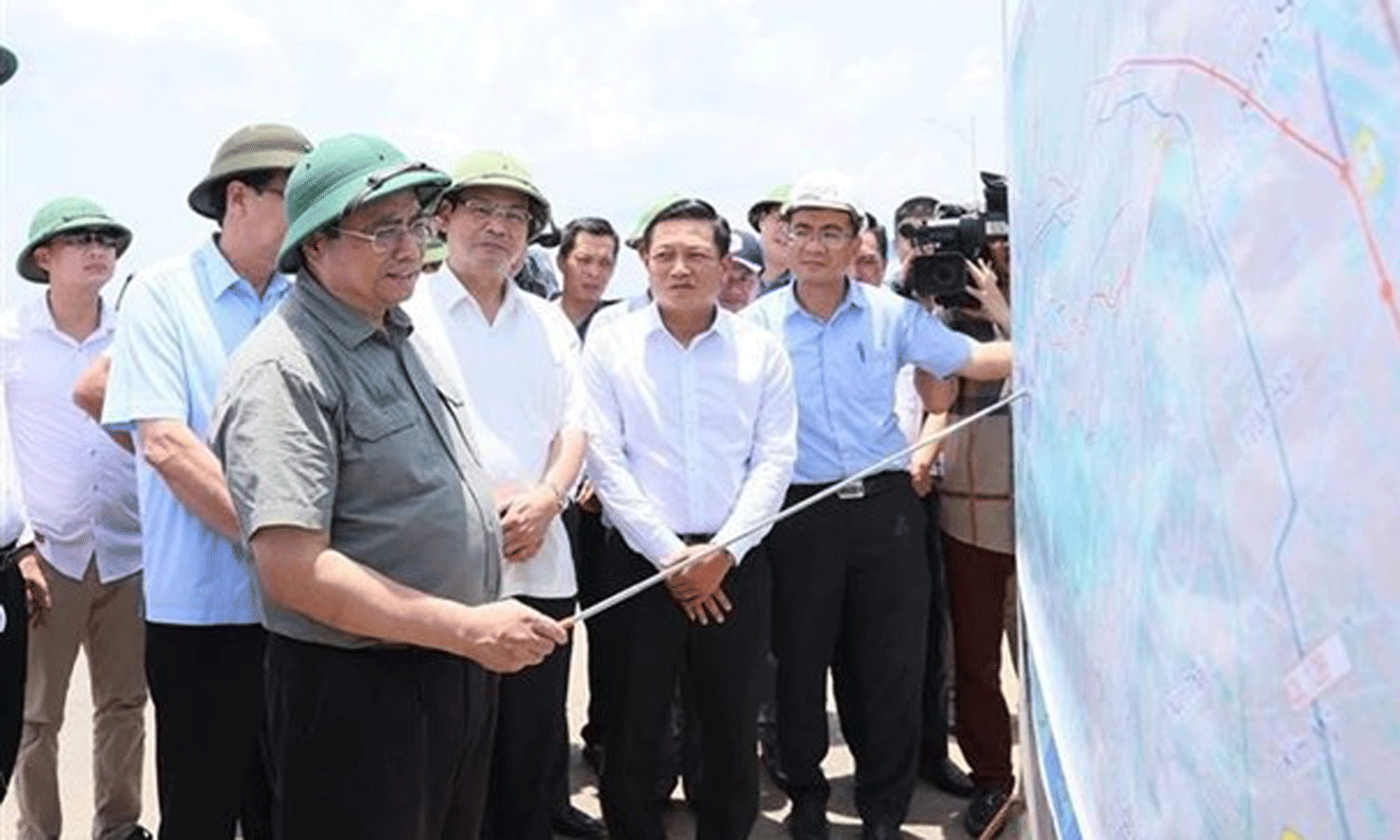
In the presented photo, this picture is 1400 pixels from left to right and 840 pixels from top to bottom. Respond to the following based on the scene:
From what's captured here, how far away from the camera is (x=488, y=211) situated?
119 inches

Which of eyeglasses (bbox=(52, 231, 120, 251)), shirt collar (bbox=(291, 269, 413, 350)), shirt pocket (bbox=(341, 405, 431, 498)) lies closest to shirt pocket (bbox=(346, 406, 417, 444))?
shirt pocket (bbox=(341, 405, 431, 498))

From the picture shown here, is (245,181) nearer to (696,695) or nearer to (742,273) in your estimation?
(696,695)

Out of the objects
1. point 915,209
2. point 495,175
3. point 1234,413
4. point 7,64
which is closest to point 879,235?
point 915,209

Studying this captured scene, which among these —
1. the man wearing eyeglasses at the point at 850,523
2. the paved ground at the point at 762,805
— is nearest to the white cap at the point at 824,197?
the man wearing eyeglasses at the point at 850,523

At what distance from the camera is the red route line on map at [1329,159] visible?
573mm

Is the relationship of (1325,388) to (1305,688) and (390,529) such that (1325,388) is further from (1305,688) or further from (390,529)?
(390,529)

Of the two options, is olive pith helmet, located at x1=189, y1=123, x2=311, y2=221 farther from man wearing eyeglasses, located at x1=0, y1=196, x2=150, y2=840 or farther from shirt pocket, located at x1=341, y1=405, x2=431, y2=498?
man wearing eyeglasses, located at x1=0, y1=196, x2=150, y2=840

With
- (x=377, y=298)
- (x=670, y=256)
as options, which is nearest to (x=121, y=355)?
(x=377, y=298)

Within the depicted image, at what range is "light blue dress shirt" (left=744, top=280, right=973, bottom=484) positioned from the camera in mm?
3656

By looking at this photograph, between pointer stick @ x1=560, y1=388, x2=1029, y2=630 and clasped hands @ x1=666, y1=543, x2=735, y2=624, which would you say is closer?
pointer stick @ x1=560, y1=388, x2=1029, y2=630

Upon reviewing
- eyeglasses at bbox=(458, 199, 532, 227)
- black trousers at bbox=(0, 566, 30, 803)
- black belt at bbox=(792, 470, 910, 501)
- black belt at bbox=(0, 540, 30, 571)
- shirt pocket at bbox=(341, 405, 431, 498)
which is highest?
eyeglasses at bbox=(458, 199, 532, 227)

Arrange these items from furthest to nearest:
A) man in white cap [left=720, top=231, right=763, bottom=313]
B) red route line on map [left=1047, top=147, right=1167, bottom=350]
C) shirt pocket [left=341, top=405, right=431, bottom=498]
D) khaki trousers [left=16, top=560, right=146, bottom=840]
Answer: man in white cap [left=720, top=231, right=763, bottom=313] → khaki trousers [left=16, top=560, right=146, bottom=840] → shirt pocket [left=341, top=405, right=431, bottom=498] → red route line on map [left=1047, top=147, right=1167, bottom=350]

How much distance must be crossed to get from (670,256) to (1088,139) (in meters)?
2.34

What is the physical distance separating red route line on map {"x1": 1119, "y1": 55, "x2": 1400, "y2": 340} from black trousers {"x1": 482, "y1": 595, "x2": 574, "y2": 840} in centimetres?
245
